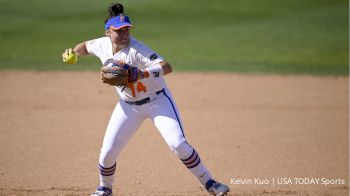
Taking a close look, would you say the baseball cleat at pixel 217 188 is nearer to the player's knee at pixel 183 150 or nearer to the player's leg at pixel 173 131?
the player's leg at pixel 173 131

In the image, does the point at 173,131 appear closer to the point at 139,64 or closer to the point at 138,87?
the point at 138,87

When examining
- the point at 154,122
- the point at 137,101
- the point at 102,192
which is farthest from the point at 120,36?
the point at 102,192

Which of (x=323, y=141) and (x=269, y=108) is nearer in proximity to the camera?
(x=323, y=141)

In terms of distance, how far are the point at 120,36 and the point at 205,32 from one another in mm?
14055

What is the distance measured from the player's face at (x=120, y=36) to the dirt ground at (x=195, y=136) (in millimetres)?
1959

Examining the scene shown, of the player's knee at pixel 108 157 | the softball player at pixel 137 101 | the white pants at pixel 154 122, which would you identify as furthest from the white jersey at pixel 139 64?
the player's knee at pixel 108 157

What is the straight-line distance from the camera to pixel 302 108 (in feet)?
38.3

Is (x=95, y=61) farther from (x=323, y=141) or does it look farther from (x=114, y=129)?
(x=114, y=129)

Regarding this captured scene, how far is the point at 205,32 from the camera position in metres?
20.1

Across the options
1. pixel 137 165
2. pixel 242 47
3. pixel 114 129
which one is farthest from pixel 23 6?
pixel 114 129

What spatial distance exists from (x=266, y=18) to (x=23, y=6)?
882 cm

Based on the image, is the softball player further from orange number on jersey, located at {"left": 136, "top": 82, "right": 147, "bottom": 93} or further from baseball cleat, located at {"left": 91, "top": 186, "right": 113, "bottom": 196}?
baseball cleat, located at {"left": 91, "top": 186, "right": 113, "bottom": 196}

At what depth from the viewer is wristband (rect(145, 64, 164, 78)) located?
6.11 m

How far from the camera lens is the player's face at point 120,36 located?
6174 millimetres
